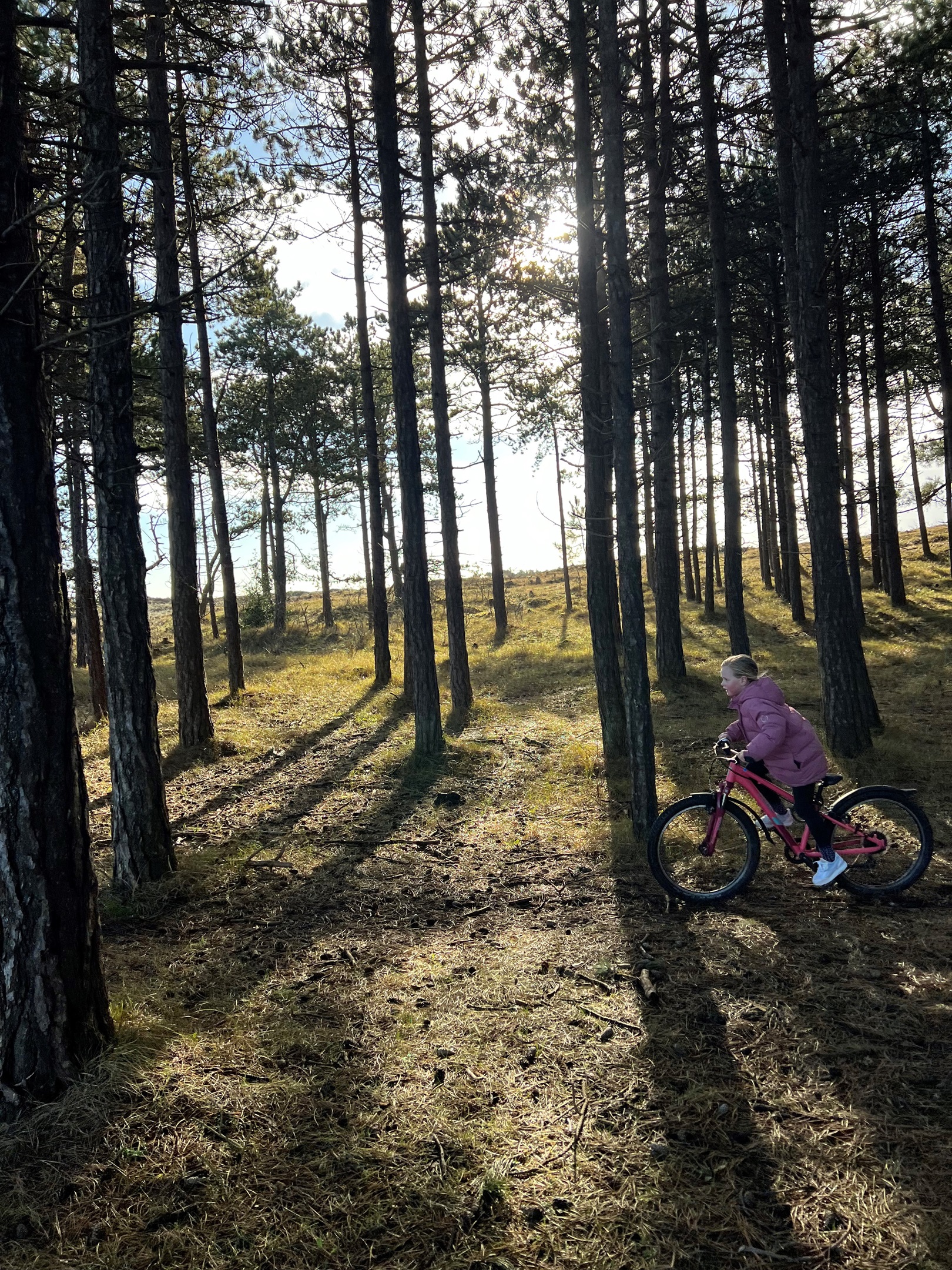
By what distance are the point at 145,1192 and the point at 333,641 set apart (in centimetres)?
2584

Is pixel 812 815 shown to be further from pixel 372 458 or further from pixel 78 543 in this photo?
pixel 78 543

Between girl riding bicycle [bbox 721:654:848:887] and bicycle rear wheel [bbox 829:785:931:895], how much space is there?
0.15 m

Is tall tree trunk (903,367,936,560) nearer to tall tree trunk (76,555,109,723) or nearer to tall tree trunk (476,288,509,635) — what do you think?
tall tree trunk (476,288,509,635)

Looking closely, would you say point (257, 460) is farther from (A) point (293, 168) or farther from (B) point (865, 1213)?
(B) point (865, 1213)

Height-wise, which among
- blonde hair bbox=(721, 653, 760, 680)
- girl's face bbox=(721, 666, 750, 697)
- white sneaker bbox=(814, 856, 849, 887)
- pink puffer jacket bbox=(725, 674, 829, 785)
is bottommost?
white sneaker bbox=(814, 856, 849, 887)

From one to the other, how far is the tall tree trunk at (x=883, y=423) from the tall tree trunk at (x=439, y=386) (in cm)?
979

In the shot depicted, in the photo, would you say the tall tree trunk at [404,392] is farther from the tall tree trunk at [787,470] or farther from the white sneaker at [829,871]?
the tall tree trunk at [787,470]

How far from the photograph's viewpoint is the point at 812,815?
5.30 m

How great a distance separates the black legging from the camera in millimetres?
5312

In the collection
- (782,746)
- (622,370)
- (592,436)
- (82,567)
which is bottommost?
(782,746)

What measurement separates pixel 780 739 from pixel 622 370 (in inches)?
138

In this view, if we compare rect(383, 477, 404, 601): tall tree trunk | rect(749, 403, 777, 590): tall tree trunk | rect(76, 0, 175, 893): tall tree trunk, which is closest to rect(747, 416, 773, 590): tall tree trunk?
rect(749, 403, 777, 590): tall tree trunk

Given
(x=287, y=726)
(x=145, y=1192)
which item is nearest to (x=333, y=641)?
(x=287, y=726)

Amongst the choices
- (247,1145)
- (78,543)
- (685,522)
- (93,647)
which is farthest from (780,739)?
(685,522)
